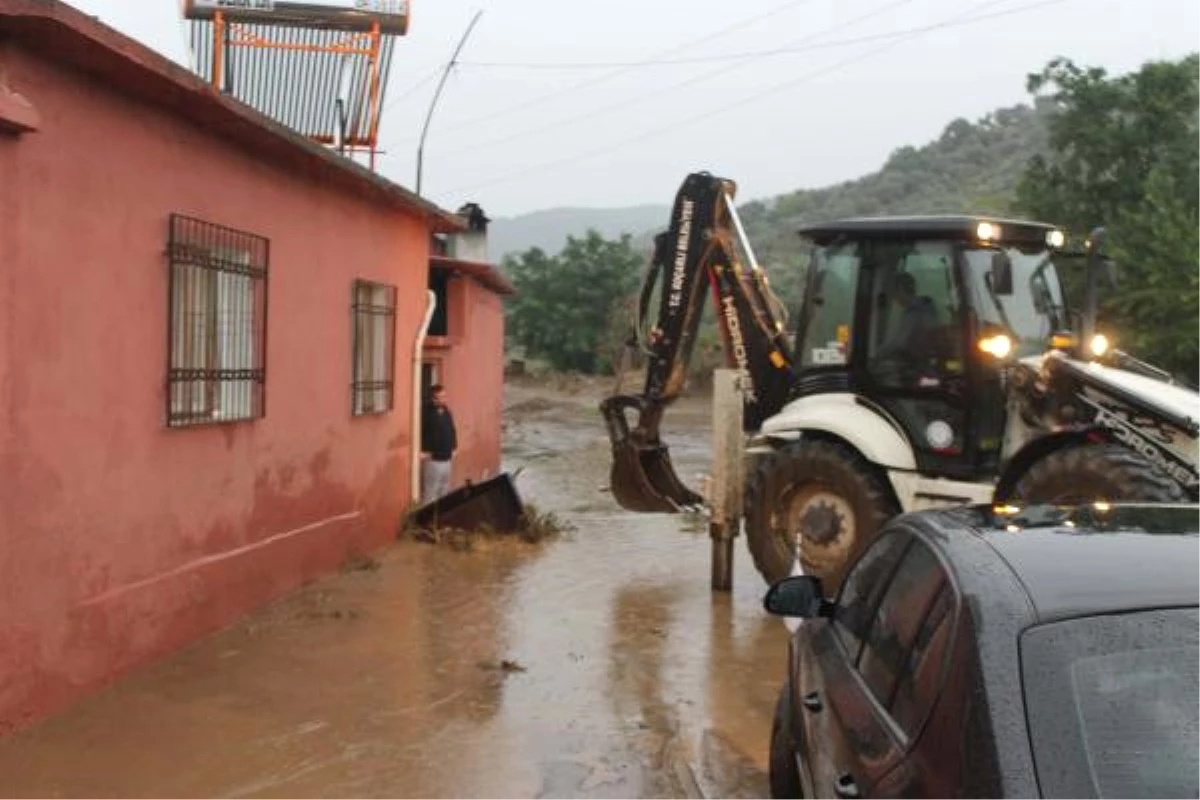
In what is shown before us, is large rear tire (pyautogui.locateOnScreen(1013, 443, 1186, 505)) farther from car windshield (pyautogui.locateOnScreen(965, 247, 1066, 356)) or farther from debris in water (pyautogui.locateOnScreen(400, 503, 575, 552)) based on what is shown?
debris in water (pyautogui.locateOnScreen(400, 503, 575, 552))

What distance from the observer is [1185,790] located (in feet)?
7.26

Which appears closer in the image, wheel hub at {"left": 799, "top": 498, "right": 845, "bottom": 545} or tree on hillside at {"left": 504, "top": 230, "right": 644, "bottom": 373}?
wheel hub at {"left": 799, "top": 498, "right": 845, "bottom": 545}

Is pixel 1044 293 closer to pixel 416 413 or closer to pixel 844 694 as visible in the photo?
pixel 844 694

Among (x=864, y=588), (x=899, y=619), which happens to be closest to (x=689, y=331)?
(x=864, y=588)

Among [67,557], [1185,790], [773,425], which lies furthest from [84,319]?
[1185,790]

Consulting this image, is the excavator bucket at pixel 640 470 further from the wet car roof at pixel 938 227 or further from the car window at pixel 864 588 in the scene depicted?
the car window at pixel 864 588

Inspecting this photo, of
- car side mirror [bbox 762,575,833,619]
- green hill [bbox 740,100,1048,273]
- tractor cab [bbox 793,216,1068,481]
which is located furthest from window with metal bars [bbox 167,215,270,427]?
green hill [bbox 740,100,1048,273]

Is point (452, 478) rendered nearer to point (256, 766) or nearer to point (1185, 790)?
point (256, 766)

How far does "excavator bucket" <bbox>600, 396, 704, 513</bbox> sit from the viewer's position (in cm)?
1088

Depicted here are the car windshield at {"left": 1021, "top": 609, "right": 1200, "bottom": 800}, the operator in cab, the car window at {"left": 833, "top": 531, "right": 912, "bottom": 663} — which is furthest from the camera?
the operator in cab

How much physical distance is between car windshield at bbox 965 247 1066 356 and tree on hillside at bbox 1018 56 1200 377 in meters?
15.8

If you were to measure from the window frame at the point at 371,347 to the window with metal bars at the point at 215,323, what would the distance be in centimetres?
202

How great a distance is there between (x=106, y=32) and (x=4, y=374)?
5.48 feet

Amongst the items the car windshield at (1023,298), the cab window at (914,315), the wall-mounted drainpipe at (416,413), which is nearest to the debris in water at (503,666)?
the cab window at (914,315)
